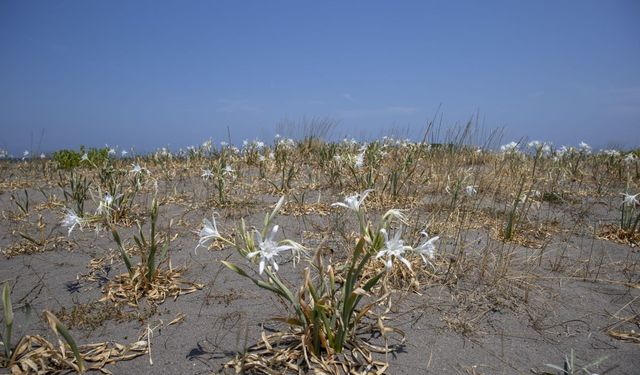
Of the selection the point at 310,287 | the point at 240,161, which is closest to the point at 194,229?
the point at 310,287

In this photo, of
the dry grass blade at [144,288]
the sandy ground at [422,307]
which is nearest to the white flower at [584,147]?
the sandy ground at [422,307]

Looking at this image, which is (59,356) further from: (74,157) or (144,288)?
(74,157)

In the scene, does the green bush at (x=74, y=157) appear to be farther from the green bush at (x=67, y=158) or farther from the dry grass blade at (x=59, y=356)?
the dry grass blade at (x=59, y=356)

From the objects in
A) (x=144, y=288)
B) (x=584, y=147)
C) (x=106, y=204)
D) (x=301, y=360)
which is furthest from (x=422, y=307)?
(x=584, y=147)

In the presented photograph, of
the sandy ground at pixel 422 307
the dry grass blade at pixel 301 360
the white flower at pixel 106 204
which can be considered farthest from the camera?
the white flower at pixel 106 204

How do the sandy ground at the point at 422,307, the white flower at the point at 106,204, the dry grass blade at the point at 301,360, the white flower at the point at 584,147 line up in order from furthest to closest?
1. the white flower at the point at 584,147
2. the white flower at the point at 106,204
3. the sandy ground at the point at 422,307
4. the dry grass blade at the point at 301,360

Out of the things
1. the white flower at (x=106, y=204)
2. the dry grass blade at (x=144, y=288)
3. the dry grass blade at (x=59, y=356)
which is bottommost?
the dry grass blade at (x=59, y=356)

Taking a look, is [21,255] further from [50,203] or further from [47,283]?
[50,203]

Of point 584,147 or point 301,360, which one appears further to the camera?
point 584,147

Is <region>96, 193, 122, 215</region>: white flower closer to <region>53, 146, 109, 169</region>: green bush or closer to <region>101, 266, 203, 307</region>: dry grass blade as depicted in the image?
<region>101, 266, 203, 307</region>: dry grass blade

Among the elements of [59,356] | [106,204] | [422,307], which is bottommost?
[59,356]

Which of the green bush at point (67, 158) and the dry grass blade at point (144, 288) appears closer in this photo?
the dry grass blade at point (144, 288)

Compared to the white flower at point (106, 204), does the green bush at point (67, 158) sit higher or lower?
lower

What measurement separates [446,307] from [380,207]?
1.76 m
